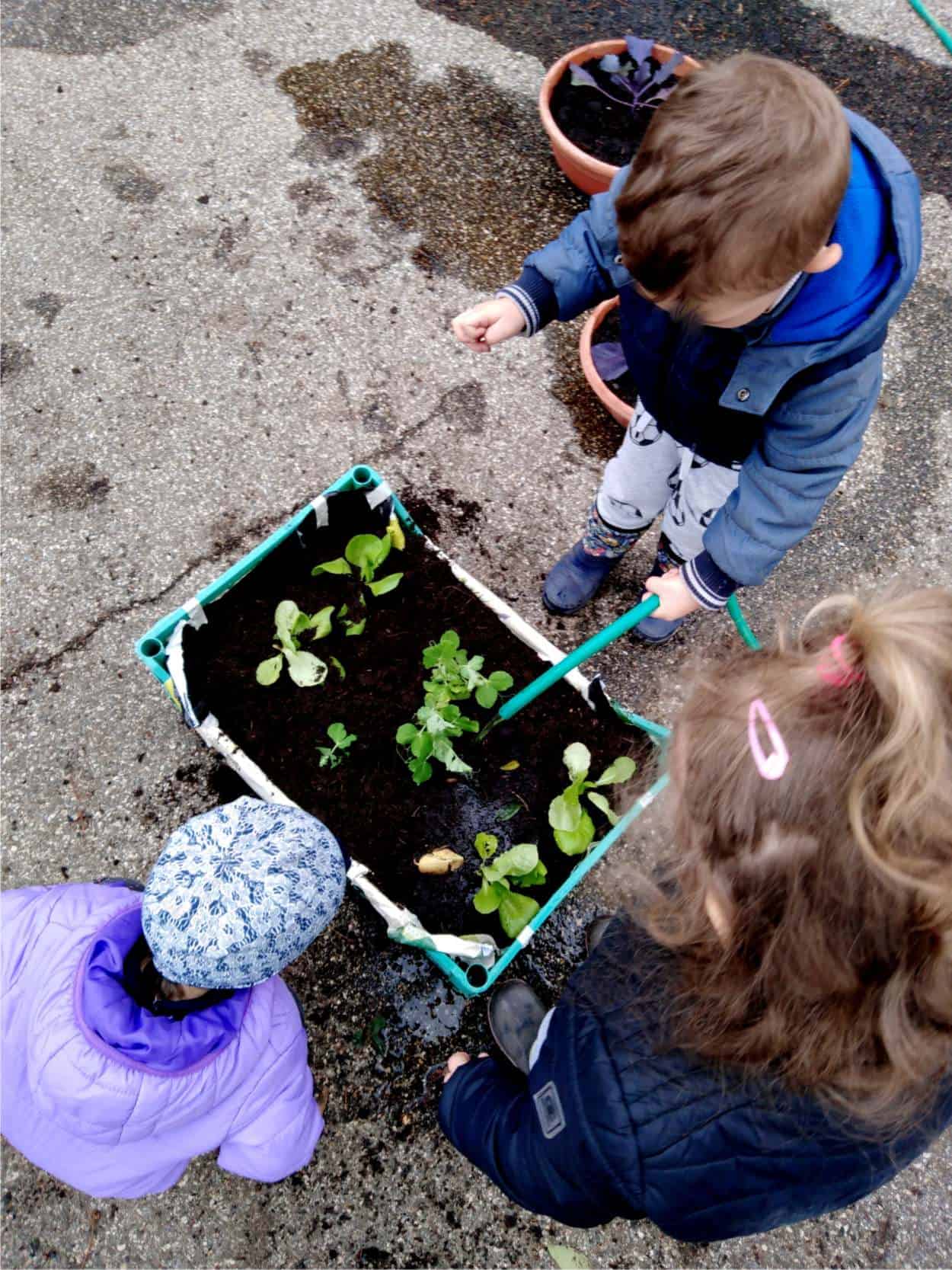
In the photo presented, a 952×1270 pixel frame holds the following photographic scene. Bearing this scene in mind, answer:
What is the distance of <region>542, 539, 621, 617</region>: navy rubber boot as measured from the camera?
5.62 ft

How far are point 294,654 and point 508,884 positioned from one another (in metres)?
0.50

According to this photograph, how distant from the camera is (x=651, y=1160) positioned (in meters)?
0.86

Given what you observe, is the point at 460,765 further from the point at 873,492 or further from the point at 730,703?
the point at 873,492

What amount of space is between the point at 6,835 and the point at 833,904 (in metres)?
1.41

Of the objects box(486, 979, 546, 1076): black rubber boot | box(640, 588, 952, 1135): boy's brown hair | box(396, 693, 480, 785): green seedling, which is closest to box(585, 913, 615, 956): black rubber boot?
box(486, 979, 546, 1076): black rubber boot

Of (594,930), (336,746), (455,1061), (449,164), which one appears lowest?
(455,1061)

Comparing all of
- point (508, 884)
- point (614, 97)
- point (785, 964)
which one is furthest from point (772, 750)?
point (614, 97)

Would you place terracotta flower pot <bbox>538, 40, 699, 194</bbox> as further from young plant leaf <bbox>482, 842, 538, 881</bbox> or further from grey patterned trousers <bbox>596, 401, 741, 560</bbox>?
young plant leaf <bbox>482, 842, 538, 881</bbox>

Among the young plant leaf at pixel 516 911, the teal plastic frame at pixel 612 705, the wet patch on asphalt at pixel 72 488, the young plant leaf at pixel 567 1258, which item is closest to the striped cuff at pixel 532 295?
the teal plastic frame at pixel 612 705

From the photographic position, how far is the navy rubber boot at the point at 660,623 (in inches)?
65.1

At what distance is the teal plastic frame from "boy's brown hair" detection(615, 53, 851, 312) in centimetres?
64

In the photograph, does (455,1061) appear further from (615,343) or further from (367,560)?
(615,343)

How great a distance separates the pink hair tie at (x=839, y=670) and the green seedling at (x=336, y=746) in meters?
0.78

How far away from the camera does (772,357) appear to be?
3.38ft
